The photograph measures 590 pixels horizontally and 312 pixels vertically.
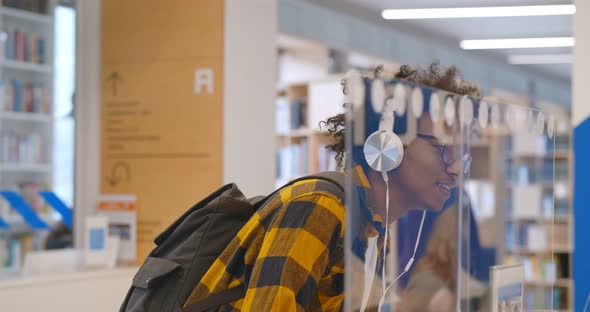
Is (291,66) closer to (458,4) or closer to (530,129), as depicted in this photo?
(458,4)

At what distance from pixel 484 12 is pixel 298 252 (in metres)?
7.34

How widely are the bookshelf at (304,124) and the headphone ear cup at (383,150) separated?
5416mm

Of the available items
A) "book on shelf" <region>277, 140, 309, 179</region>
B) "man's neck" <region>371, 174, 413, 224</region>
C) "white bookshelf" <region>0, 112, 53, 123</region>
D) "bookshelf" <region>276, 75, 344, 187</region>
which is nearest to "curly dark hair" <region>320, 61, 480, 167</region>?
"man's neck" <region>371, 174, 413, 224</region>

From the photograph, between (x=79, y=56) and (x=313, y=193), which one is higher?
(x=79, y=56)

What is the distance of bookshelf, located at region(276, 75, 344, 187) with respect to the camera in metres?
7.06

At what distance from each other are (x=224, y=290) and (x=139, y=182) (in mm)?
2331

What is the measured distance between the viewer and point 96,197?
13.2 ft

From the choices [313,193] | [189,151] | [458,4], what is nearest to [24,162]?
[189,151]

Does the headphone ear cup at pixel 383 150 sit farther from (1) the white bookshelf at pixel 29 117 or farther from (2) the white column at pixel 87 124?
(1) the white bookshelf at pixel 29 117

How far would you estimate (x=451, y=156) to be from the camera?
148 centimetres

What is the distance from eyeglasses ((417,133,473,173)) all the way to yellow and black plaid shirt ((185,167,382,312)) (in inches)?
8.3

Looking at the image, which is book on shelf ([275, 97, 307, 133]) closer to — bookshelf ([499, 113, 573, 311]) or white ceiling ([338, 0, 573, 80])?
white ceiling ([338, 0, 573, 80])

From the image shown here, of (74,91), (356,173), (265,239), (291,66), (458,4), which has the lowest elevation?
(265,239)

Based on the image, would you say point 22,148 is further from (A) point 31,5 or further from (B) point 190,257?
(B) point 190,257
